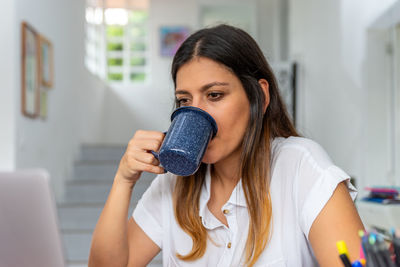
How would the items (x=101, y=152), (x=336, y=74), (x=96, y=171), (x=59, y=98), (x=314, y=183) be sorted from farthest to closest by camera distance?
(x=101, y=152) → (x=96, y=171) → (x=59, y=98) → (x=336, y=74) → (x=314, y=183)

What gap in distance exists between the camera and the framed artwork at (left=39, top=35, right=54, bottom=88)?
399 centimetres

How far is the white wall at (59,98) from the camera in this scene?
3.60 m

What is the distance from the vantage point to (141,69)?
8.02 metres

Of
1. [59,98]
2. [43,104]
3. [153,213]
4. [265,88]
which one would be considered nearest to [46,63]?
[43,104]

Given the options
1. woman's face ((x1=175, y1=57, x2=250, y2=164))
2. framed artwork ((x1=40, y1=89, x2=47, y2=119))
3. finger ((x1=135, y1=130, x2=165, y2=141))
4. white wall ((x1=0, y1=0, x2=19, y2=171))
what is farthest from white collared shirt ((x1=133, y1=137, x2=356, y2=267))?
framed artwork ((x1=40, y1=89, x2=47, y2=119))

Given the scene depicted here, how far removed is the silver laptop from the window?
7164mm

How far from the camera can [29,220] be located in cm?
60

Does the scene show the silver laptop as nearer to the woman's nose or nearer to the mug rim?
the mug rim

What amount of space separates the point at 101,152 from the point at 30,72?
75.3 inches

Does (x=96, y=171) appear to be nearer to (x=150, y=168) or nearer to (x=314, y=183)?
(x=150, y=168)

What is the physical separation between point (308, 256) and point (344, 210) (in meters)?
0.17

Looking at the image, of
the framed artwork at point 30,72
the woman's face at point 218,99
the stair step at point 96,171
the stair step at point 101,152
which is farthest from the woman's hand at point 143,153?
the stair step at point 101,152

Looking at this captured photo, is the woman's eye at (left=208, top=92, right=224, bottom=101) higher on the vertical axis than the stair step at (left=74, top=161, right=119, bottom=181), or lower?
higher

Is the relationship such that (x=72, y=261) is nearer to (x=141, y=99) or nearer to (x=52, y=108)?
(x=52, y=108)
